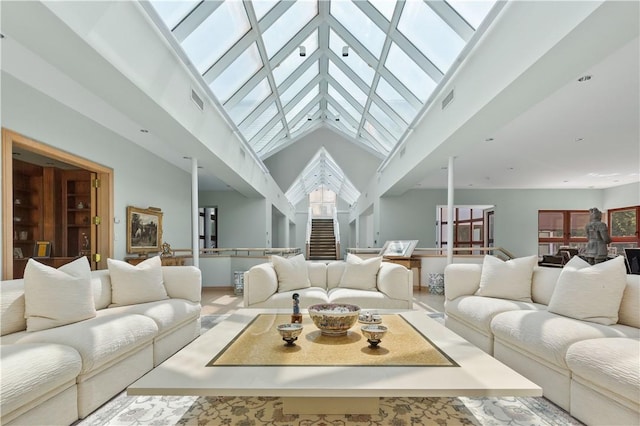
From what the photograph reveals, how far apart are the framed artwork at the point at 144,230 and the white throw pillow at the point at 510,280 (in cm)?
531

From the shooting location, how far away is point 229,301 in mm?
6320

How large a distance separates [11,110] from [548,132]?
685 cm

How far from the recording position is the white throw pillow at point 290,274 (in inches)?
173

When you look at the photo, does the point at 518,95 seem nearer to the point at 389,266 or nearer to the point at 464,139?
the point at 464,139

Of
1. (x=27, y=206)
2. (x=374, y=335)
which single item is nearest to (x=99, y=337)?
(x=374, y=335)

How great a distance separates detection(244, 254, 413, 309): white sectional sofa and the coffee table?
1923 mm

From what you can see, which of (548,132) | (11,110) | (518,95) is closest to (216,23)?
(11,110)

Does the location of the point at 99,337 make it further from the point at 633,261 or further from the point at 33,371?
the point at 633,261

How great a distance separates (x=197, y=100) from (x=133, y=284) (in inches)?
94.1

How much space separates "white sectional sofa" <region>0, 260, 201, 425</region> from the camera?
183 cm

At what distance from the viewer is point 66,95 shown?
4.11 meters

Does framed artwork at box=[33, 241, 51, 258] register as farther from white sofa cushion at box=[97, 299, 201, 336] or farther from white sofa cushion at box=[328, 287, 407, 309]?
white sofa cushion at box=[328, 287, 407, 309]

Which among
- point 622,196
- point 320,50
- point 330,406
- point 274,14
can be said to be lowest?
point 330,406

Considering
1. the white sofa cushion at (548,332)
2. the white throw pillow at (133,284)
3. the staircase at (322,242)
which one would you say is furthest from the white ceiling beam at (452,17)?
the staircase at (322,242)
